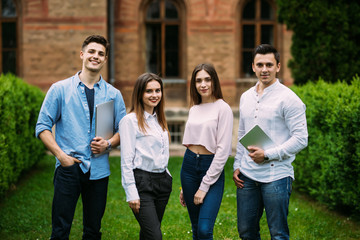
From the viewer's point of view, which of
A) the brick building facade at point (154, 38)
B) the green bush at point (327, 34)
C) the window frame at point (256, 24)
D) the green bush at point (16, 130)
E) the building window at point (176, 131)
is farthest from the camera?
the window frame at point (256, 24)

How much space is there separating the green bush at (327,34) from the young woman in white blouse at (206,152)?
5665 millimetres

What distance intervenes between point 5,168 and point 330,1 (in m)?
7.04

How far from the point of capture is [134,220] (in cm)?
623

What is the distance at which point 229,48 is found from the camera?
1340cm

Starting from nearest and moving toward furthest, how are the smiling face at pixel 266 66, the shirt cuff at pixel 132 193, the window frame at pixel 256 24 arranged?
the shirt cuff at pixel 132 193 < the smiling face at pixel 266 66 < the window frame at pixel 256 24

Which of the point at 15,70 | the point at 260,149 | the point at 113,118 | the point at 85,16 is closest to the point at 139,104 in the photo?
the point at 113,118

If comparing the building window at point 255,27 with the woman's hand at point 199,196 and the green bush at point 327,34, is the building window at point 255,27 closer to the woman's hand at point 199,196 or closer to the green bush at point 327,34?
the green bush at point 327,34

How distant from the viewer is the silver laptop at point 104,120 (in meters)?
3.72

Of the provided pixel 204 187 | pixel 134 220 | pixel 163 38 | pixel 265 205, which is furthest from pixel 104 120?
pixel 163 38

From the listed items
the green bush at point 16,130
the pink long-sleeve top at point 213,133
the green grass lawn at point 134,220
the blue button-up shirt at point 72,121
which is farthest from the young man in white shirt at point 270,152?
the green bush at point 16,130

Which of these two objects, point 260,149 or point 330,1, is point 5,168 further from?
point 330,1

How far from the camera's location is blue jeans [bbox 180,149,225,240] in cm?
366

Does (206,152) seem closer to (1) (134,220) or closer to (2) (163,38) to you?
(1) (134,220)

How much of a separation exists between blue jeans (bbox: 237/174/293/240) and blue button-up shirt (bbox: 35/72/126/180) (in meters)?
1.31
